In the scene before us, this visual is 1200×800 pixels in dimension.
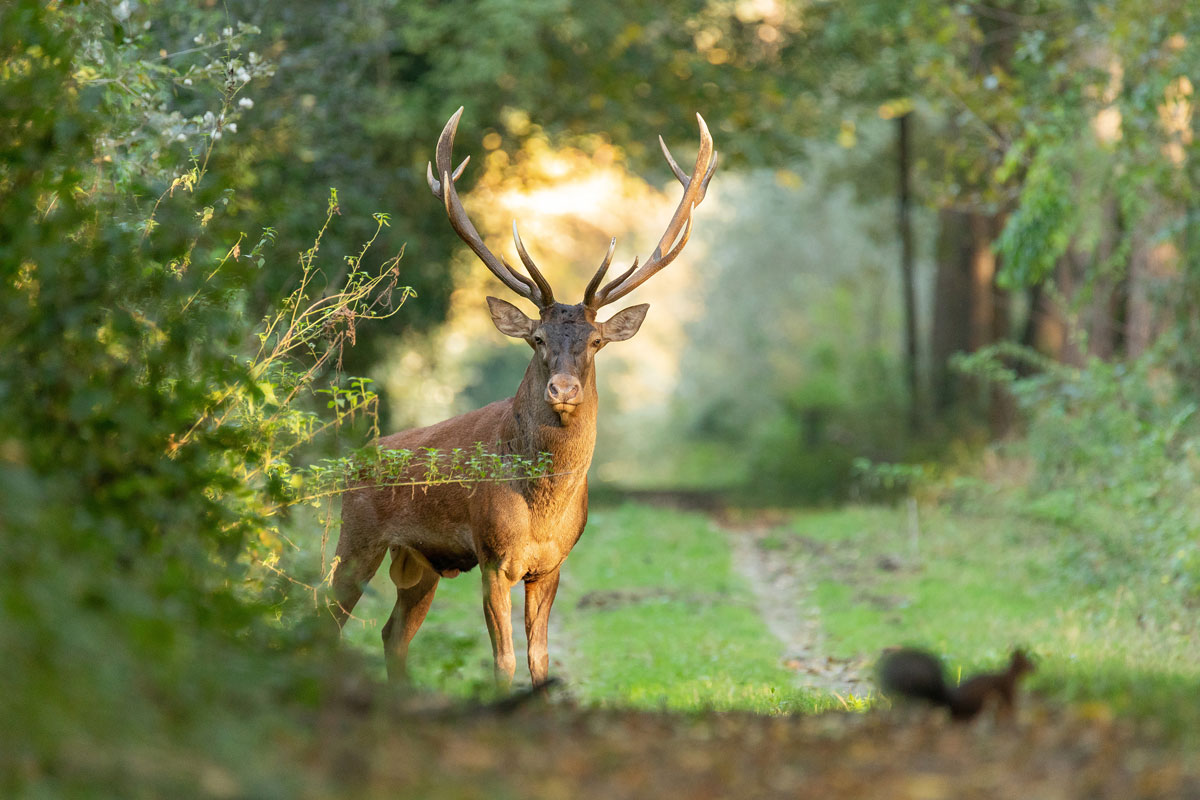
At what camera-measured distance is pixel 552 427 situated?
793cm

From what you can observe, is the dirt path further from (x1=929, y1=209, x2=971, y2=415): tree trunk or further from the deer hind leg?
(x1=929, y1=209, x2=971, y2=415): tree trunk

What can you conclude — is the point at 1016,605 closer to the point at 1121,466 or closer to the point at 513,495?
the point at 1121,466

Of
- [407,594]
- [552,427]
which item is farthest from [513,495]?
[407,594]

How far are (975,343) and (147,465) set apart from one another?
62.3 ft

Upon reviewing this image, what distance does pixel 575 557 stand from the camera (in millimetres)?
15695

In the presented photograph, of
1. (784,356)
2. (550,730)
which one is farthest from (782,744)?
(784,356)

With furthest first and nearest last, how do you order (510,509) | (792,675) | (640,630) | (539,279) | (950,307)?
1. (950,307)
2. (640,630)
3. (792,675)
4. (539,279)
5. (510,509)

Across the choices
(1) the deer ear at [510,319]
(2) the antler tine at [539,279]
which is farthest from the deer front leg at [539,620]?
(2) the antler tine at [539,279]

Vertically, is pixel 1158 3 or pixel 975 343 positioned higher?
pixel 1158 3

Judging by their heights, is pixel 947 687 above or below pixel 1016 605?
above

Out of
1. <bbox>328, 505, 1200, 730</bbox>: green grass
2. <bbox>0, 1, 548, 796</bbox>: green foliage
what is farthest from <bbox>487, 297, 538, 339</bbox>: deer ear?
<bbox>328, 505, 1200, 730</bbox>: green grass

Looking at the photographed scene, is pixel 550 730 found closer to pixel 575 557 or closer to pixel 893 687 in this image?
pixel 893 687

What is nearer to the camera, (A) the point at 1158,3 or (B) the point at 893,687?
(B) the point at 893,687

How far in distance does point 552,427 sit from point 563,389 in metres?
0.43
